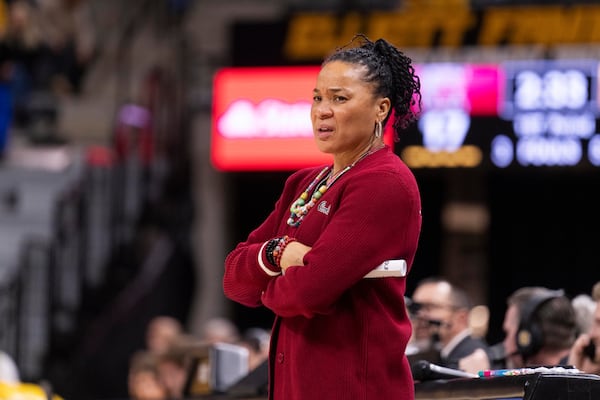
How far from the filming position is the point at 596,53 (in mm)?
12219

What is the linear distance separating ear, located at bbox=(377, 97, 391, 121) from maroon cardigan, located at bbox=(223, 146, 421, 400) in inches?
4.2

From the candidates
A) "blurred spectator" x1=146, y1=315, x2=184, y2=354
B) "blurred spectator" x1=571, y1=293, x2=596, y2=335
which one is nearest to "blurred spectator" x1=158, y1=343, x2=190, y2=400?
"blurred spectator" x1=146, y1=315, x2=184, y2=354

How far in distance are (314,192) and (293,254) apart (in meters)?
0.24

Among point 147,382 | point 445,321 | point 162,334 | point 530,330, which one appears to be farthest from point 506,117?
point 530,330

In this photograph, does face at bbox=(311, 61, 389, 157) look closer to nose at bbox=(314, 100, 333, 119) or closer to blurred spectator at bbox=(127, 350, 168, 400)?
nose at bbox=(314, 100, 333, 119)

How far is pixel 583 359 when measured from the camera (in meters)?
5.17

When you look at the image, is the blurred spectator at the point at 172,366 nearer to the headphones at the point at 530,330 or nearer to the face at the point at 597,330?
the headphones at the point at 530,330

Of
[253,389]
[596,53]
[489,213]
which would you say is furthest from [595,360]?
[489,213]

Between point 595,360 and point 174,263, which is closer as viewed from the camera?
point 595,360

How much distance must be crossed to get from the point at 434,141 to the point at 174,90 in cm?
413

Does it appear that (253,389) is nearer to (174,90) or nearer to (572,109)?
(572,109)

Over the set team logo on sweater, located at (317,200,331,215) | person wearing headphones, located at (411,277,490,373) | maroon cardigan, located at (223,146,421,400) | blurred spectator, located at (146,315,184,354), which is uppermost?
team logo on sweater, located at (317,200,331,215)

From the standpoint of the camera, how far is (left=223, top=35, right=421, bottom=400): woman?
3189 millimetres

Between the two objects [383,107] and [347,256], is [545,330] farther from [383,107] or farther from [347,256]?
[347,256]
